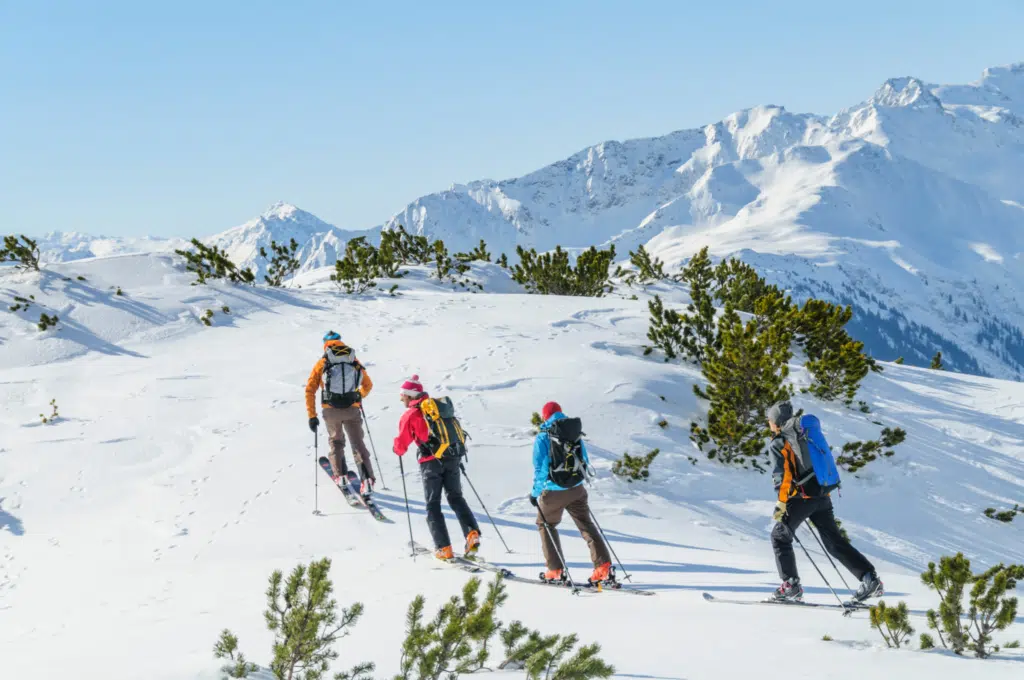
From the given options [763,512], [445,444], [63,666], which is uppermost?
[445,444]

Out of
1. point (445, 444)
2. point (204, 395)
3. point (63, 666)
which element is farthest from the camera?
point (204, 395)

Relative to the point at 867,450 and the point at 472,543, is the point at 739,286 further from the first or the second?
the point at 472,543

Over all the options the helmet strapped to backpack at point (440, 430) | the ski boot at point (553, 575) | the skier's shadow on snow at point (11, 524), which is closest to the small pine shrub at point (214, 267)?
the skier's shadow on snow at point (11, 524)

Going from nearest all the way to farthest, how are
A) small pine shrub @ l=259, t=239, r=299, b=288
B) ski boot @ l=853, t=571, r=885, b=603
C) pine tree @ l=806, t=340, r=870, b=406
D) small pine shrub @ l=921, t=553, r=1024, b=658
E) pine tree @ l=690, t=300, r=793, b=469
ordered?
small pine shrub @ l=921, t=553, r=1024, b=658, ski boot @ l=853, t=571, r=885, b=603, pine tree @ l=690, t=300, r=793, b=469, pine tree @ l=806, t=340, r=870, b=406, small pine shrub @ l=259, t=239, r=299, b=288

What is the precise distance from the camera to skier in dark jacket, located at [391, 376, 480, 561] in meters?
8.04

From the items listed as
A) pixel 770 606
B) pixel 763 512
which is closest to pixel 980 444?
pixel 763 512

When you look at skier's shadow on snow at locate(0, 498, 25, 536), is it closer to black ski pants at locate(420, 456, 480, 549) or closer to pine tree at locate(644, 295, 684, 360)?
black ski pants at locate(420, 456, 480, 549)

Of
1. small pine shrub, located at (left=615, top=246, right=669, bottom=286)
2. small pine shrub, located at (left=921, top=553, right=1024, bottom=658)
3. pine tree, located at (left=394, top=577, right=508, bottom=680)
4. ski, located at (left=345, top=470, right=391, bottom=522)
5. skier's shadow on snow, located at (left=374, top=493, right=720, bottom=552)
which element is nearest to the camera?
pine tree, located at (left=394, top=577, right=508, bottom=680)

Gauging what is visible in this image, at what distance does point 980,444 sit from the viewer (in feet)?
54.7

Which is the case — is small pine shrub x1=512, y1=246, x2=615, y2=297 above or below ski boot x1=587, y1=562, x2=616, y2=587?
above

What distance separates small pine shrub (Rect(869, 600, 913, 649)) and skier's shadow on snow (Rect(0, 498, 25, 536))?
10.3m

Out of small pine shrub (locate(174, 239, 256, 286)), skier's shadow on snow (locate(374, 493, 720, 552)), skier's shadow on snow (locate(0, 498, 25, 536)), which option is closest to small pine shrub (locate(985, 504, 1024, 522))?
skier's shadow on snow (locate(374, 493, 720, 552))

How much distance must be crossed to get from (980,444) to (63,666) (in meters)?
17.9

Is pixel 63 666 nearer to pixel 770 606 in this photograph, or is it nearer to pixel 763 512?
pixel 770 606
